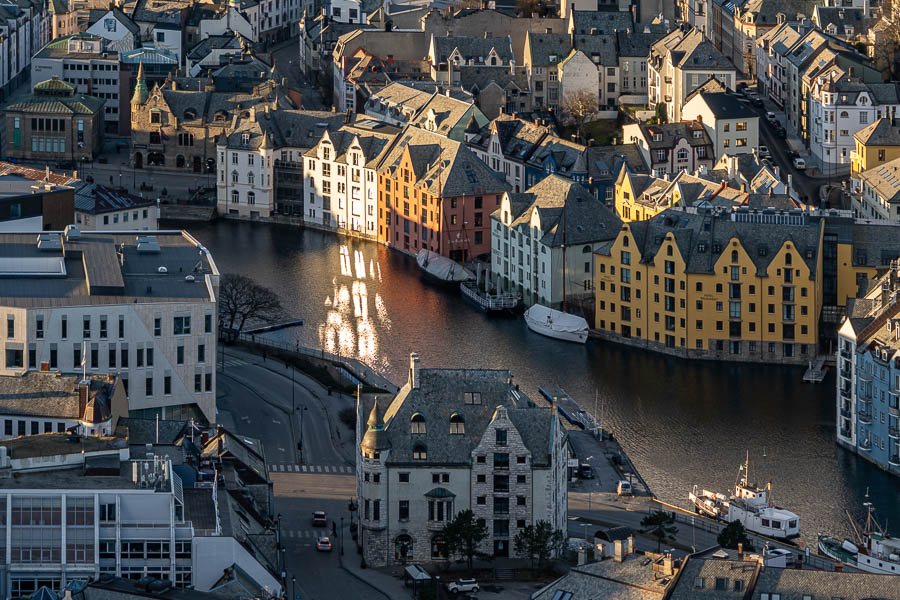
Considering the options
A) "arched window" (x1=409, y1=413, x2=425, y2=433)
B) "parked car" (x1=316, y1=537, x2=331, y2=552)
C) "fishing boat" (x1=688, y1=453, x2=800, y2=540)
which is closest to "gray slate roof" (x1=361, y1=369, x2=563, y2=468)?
"arched window" (x1=409, y1=413, x2=425, y2=433)

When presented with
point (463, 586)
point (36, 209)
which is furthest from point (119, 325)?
point (36, 209)

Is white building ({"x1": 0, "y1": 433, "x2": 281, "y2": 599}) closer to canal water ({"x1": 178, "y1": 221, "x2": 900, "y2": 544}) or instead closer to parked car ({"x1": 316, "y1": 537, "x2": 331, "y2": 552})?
parked car ({"x1": 316, "y1": 537, "x2": 331, "y2": 552})

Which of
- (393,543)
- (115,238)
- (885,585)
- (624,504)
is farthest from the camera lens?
(115,238)

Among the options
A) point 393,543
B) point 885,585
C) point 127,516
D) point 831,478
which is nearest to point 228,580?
point 127,516

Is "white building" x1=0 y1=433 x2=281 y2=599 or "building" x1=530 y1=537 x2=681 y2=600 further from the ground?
"white building" x1=0 y1=433 x2=281 y2=599

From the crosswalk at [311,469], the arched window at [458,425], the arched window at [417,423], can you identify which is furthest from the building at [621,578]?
the crosswalk at [311,469]

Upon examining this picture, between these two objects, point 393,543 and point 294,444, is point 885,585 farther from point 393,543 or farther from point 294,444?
point 294,444
